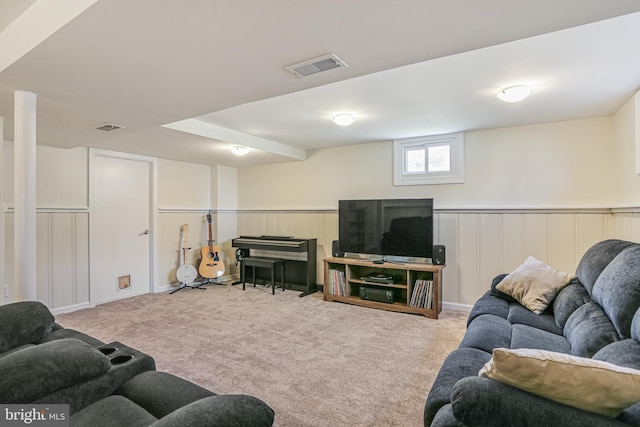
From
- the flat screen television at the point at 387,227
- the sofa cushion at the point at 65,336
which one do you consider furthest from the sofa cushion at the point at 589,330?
the sofa cushion at the point at 65,336

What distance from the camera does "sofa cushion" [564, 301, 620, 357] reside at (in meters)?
1.49

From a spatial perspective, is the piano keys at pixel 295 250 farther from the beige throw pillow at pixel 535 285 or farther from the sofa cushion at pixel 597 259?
the sofa cushion at pixel 597 259

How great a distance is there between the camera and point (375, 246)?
4.27 metres

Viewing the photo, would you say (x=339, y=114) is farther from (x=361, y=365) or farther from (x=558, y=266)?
(x=558, y=266)

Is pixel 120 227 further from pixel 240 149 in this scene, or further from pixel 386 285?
pixel 386 285

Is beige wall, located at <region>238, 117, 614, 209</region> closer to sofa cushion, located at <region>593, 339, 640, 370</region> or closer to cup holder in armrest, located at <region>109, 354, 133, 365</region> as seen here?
sofa cushion, located at <region>593, 339, 640, 370</region>

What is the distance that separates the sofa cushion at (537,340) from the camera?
1756 millimetres

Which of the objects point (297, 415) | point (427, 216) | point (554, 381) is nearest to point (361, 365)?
point (297, 415)

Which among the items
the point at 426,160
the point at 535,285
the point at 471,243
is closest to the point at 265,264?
the point at 426,160

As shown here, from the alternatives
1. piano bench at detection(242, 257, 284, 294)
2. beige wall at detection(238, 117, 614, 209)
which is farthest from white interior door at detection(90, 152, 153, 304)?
beige wall at detection(238, 117, 614, 209)

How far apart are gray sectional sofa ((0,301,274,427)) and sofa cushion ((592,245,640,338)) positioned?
63.3 inches

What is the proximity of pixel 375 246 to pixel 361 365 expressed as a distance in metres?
1.96

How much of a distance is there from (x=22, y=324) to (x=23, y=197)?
87cm

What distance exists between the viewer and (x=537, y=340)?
6.05 ft
